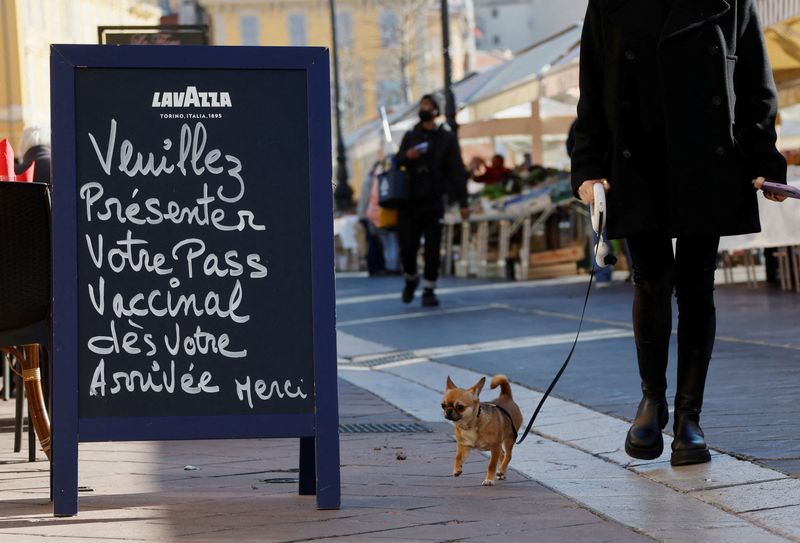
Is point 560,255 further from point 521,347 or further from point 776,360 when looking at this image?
point 776,360

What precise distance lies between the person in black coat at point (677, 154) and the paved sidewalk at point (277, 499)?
0.66m

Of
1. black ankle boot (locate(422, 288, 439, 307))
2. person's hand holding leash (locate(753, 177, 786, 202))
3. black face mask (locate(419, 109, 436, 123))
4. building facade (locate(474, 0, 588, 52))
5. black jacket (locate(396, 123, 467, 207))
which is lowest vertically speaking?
black ankle boot (locate(422, 288, 439, 307))

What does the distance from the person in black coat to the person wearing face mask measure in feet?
30.6

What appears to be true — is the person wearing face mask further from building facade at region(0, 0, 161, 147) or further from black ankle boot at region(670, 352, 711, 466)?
building facade at region(0, 0, 161, 147)

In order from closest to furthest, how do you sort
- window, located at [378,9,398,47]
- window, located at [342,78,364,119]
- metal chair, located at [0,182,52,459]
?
metal chair, located at [0,182,52,459], window, located at [342,78,364,119], window, located at [378,9,398,47]

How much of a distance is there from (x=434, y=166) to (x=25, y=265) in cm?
980

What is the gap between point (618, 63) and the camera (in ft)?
16.7

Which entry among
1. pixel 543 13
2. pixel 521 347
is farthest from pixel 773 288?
pixel 543 13

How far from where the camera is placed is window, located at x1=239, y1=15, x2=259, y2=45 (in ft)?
304

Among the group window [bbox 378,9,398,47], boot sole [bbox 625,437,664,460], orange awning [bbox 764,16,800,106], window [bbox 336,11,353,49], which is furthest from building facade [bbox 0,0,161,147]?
window [bbox 336,11,353,49]

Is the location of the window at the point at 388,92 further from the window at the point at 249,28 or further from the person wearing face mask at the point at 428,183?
the person wearing face mask at the point at 428,183

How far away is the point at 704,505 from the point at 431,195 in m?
10.3

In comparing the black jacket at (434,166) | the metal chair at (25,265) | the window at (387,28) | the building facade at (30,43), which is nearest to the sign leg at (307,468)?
the metal chair at (25,265)

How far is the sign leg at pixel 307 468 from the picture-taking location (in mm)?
4819
